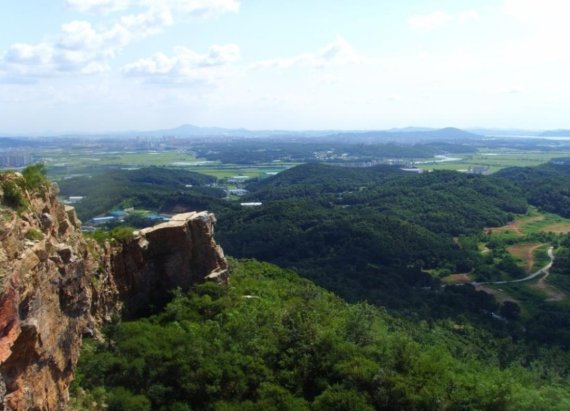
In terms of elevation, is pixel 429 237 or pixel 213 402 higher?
pixel 213 402

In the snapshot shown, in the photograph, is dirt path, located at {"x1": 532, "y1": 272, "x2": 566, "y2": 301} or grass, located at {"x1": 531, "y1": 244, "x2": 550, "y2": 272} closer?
dirt path, located at {"x1": 532, "y1": 272, "x2": 566, "y2": 301}

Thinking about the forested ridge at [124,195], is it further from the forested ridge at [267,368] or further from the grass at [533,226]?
the forested ridge at [267,368]

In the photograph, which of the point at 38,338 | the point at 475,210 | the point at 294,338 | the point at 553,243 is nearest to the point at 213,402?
the point at 294,338

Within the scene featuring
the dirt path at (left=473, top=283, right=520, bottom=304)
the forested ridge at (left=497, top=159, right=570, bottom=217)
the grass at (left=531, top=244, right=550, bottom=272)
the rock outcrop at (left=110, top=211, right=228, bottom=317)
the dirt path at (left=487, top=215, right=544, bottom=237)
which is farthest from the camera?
the forested ridge at (left=497, top=159, right=570, bottom=217)

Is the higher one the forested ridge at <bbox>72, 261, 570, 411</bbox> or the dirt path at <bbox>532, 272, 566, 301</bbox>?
the forested ridge at <bbox>72, 261, 570, 411</bbox>

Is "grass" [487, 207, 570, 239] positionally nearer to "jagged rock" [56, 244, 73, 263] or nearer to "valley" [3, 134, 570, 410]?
"valley" [3, 134, 570, 410]

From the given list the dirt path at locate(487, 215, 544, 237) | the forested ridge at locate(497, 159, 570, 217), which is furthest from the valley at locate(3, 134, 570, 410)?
the dirt path at locate(487, 215, 544, 237)

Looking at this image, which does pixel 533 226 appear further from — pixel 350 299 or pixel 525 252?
pixel 350 299

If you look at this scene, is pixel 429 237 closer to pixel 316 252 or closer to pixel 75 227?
pixel 316 252

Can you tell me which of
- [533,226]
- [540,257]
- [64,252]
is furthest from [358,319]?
[533,226]
